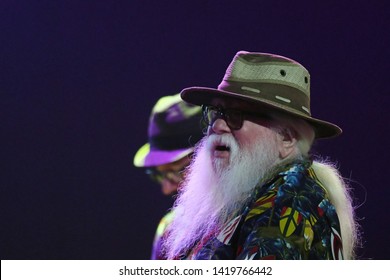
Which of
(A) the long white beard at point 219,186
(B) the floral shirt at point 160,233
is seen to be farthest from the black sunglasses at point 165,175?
(A) the long white beard at point 219,186

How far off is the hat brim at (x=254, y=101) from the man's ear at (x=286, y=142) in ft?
0.20

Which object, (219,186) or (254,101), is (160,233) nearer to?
(219,186)

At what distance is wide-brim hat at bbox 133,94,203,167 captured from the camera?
3076mm

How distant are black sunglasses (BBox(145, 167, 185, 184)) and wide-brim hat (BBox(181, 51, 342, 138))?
1.14 metres

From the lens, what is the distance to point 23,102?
11.0ft

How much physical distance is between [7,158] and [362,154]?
175 cm

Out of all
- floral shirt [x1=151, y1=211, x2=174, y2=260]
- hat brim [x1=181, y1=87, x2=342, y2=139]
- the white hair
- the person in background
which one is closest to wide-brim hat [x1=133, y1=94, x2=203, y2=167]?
the person in background

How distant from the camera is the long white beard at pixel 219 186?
1852 mm

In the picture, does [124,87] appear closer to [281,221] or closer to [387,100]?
[387,100]

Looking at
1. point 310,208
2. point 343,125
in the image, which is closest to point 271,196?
point 310,208

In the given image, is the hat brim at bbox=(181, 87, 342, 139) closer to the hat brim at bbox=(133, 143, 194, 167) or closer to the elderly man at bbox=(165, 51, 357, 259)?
the elderly man at bbox=(165, 51, 357, 259)

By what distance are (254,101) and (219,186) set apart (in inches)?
10.7

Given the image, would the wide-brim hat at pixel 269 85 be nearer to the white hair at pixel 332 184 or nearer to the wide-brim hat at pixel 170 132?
the white hair at pixel 332 184

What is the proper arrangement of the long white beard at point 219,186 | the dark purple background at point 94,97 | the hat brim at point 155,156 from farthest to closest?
the dark purple background at point 94,97, the hat brim at point 155,156, the long white beard at point 219,186
